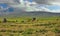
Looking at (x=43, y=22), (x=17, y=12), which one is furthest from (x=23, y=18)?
(x=43, y=22)

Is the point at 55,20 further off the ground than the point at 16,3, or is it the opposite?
the point at 16,3

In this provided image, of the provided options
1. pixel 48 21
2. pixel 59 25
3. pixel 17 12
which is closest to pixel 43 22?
pixel 48 21

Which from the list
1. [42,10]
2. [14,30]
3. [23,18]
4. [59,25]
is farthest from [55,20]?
[14,30]

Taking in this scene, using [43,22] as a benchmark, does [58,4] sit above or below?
above

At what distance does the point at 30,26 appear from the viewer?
3.28 meters

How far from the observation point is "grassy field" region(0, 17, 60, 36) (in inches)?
127

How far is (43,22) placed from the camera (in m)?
3.31

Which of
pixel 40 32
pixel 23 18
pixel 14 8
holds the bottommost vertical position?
pixel 40 32

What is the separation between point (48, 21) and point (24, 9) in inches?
22.7

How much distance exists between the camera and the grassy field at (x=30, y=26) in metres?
3.23

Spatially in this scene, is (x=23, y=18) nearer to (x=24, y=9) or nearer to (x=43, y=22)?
(x=24, y=9)

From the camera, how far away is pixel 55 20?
3326 millimetres

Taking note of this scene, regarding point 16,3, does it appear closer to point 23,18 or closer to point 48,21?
point 23,18

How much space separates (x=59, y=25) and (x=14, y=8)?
3.36ft
